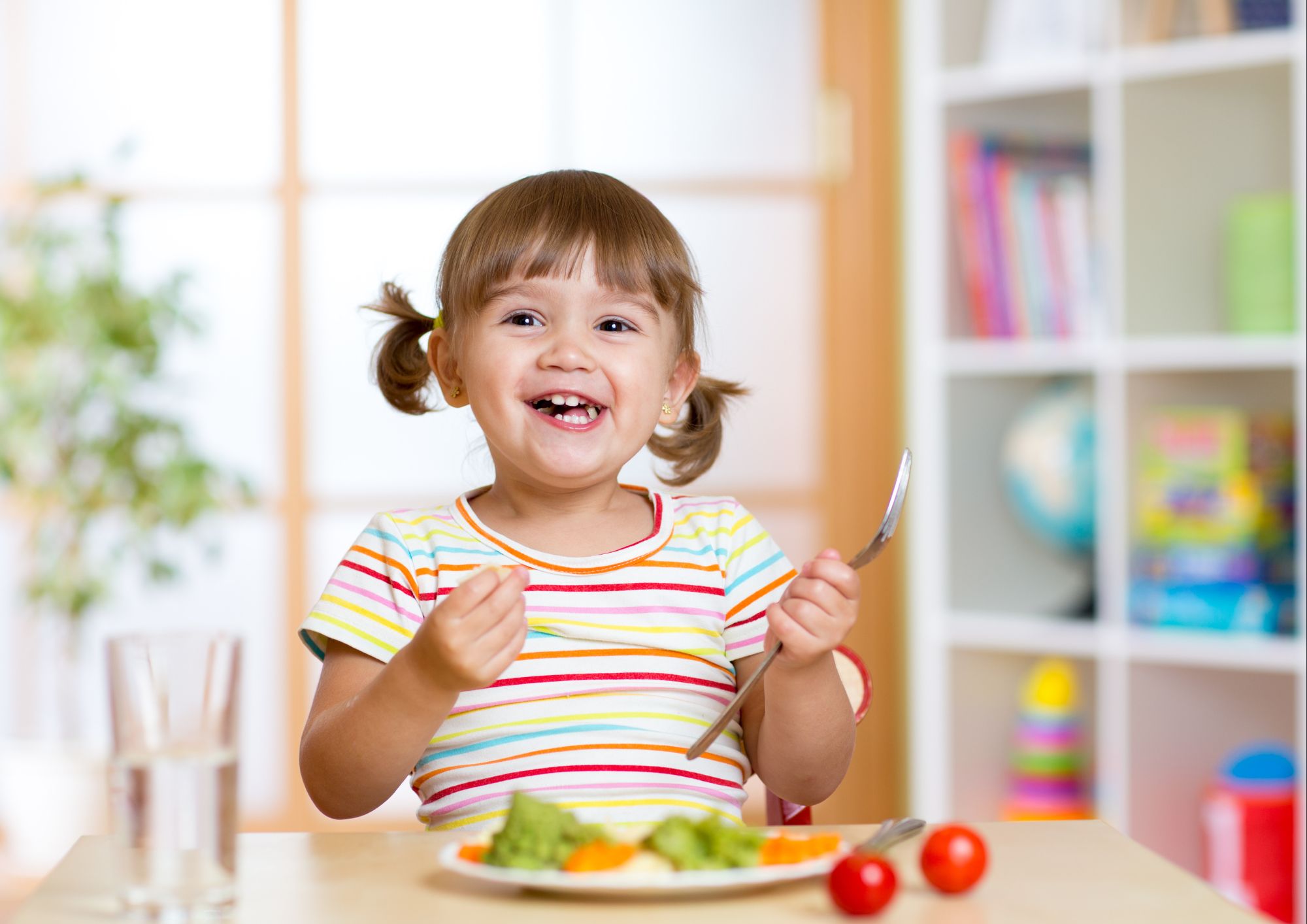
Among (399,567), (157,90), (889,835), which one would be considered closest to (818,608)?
(889,835)

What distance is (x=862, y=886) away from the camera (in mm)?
637

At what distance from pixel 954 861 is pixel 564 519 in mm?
541

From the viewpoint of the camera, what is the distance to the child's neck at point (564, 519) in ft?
3.74

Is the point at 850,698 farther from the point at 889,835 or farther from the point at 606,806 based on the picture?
the point at 889,835

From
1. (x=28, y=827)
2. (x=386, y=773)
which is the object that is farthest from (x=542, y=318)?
(x=28, y=827)

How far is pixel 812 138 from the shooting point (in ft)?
9.41

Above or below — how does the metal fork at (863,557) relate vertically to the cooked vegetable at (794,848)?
above

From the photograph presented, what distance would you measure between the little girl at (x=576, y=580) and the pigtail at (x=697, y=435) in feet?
0.34

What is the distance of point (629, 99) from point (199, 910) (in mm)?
2458

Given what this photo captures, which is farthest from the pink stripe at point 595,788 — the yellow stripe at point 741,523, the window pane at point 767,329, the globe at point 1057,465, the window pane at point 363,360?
the window pane at point 363,360

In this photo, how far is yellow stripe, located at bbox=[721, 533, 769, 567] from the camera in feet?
3.76

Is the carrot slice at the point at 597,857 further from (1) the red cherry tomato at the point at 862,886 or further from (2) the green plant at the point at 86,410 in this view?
(2) the green plant at the point at 86,410

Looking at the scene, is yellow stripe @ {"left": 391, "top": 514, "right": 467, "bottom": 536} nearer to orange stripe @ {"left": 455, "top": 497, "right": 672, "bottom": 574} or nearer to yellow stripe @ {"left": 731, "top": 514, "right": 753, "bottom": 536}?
orange stripe @ {"left": 455, "top": 497, "right": 672, "bottom": 574}

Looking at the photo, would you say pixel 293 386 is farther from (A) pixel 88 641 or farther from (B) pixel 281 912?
(B) pixel 281 912
